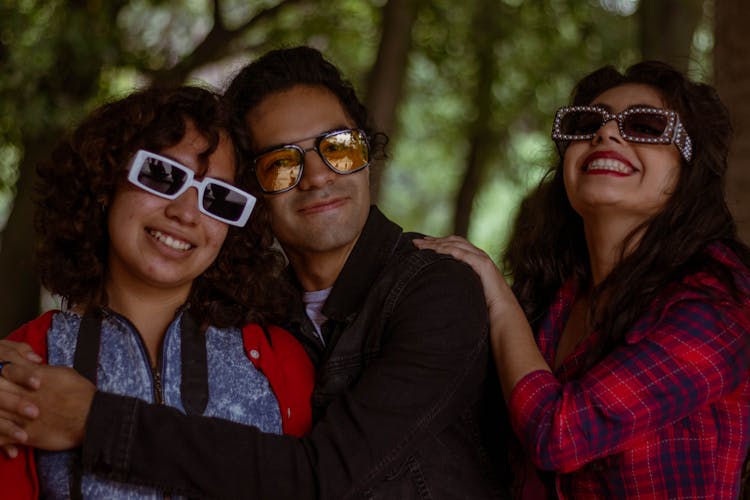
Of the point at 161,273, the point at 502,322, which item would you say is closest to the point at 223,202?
the point at 161,273

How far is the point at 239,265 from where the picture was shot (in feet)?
12.1

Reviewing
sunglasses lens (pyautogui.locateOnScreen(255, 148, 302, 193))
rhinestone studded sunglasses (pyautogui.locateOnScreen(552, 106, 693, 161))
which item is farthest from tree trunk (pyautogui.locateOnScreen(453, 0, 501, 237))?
sunglasses lens (pyautogui.locateOnScreen(255, 148, 302, 193))

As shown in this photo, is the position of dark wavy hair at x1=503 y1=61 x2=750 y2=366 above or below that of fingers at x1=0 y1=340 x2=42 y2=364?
above

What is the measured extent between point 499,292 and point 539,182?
979 millimetres

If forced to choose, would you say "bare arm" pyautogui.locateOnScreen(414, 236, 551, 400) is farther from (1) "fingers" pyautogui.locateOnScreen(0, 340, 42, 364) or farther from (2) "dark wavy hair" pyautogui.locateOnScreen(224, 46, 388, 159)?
(1) "fingers" pyautogui.locateOnScreen(0, 340, 42, 364)

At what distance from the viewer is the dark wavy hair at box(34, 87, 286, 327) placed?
3.37 m

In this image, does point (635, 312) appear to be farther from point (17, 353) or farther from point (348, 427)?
point (17, 353)

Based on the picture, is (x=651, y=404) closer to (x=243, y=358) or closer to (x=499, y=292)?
(x=499, y=292)

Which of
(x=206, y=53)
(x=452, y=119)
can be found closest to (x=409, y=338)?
(x=206, y=53)

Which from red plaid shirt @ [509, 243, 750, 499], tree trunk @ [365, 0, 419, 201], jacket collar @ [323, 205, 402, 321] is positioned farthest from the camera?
tree trunk @ [365, 0, 419, 201]

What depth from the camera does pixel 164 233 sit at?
3262 millimetres

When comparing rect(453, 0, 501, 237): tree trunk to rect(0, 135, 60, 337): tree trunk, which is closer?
rect(0, 135, 60, 337): tree trunk

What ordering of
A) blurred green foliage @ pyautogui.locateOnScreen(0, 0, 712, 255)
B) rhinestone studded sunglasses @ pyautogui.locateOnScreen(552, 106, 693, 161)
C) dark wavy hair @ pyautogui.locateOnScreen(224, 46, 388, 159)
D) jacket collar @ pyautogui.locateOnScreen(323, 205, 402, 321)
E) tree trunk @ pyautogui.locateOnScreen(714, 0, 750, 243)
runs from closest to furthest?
1. rhinestone studded sunglasses @ pyautogui.locateOnScreen(552, 106, 693, 161)
2. jacket collar @ pyautogui.locateOnScreen(323, 205, 402, 321)
3. dark wavy hair @ pyautogui.locateOnScreen(224, 46, 388, 159)
4. tree trunk @ pyautogui.locateOnScreen(714, 0, 750, 243)
5. blurred green foliage @ pyautogui.locateOnScreen(0, 0, 712, 255)

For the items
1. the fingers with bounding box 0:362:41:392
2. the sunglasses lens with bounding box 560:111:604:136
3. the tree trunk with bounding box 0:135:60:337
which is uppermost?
the sunglasses lens with bounding box 560:111:604:136
